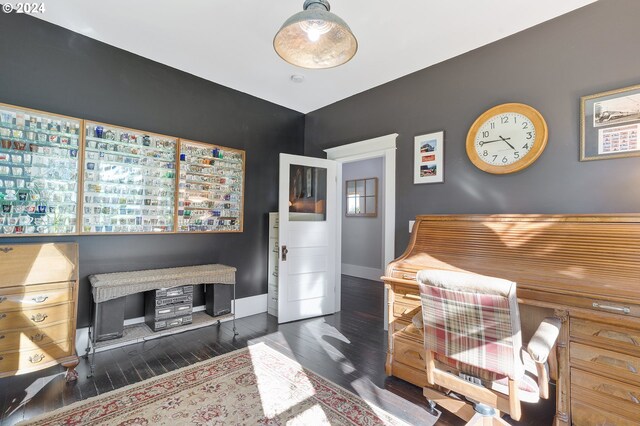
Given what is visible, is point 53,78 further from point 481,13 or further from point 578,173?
point 578,173

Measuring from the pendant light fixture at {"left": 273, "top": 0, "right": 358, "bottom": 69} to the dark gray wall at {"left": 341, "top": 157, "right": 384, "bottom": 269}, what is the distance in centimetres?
448

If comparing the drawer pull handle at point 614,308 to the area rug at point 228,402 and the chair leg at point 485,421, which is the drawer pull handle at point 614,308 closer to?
the chair leg at point 485,421

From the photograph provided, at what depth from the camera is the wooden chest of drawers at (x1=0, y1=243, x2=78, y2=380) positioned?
2.01m

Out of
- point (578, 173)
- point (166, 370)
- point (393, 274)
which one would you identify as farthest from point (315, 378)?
point (578, 173)

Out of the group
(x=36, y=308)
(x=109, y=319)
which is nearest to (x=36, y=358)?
(x=36, y=308)

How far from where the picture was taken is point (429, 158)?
3.12 meters

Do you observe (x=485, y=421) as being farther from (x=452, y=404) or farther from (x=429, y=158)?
(x=429, y=158)

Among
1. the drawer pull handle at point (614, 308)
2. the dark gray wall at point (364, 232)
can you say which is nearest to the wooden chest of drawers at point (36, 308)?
the drawer pull handle at point (614, 308)

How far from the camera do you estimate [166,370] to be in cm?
243

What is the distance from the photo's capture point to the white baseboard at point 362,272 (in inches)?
242

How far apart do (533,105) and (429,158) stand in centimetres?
96

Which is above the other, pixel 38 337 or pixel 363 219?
pixel 363 219

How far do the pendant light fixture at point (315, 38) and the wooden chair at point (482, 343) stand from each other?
56.9 inches

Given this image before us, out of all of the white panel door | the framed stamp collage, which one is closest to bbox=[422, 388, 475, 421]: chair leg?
the white panel door
